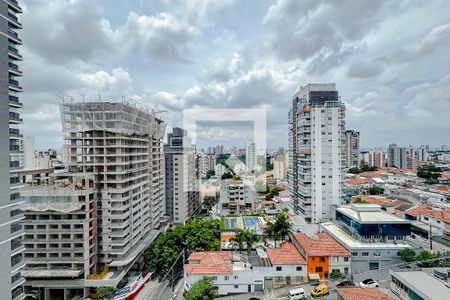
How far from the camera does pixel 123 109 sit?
9680 mm

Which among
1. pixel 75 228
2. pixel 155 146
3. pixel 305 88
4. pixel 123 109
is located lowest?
pixel 75 228

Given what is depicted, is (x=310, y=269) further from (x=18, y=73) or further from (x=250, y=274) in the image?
(x=18, y=73)

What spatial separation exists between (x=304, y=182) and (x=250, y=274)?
8003 mm

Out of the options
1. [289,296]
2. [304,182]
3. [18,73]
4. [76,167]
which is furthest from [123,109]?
[304,182]

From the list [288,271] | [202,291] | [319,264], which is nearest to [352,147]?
[319,264]

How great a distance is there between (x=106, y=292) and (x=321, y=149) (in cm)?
1151

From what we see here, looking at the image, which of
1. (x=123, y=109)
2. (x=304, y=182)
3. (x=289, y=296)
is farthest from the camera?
(x=304, y=182)

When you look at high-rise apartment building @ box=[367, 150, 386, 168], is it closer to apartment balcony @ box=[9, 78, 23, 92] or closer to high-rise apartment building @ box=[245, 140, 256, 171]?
high-rise apartment building @ box=[245, 140, 256, 171]

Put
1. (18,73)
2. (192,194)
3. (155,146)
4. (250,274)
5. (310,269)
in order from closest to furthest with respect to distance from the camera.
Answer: (18,73)
(250,274)
(310,269)
(155,146)
(192,194)

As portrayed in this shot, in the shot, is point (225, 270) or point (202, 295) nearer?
point (202, 295)

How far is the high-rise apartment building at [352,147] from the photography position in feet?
122

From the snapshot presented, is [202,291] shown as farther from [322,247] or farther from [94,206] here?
[94,206]

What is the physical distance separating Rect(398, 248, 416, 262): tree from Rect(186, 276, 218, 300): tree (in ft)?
19.8

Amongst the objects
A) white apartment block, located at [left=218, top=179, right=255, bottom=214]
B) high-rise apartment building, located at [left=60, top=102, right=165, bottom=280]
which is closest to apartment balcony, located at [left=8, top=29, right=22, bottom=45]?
high-rise apartment building, located at [left=60, top=102, right=165, bottom=280]
